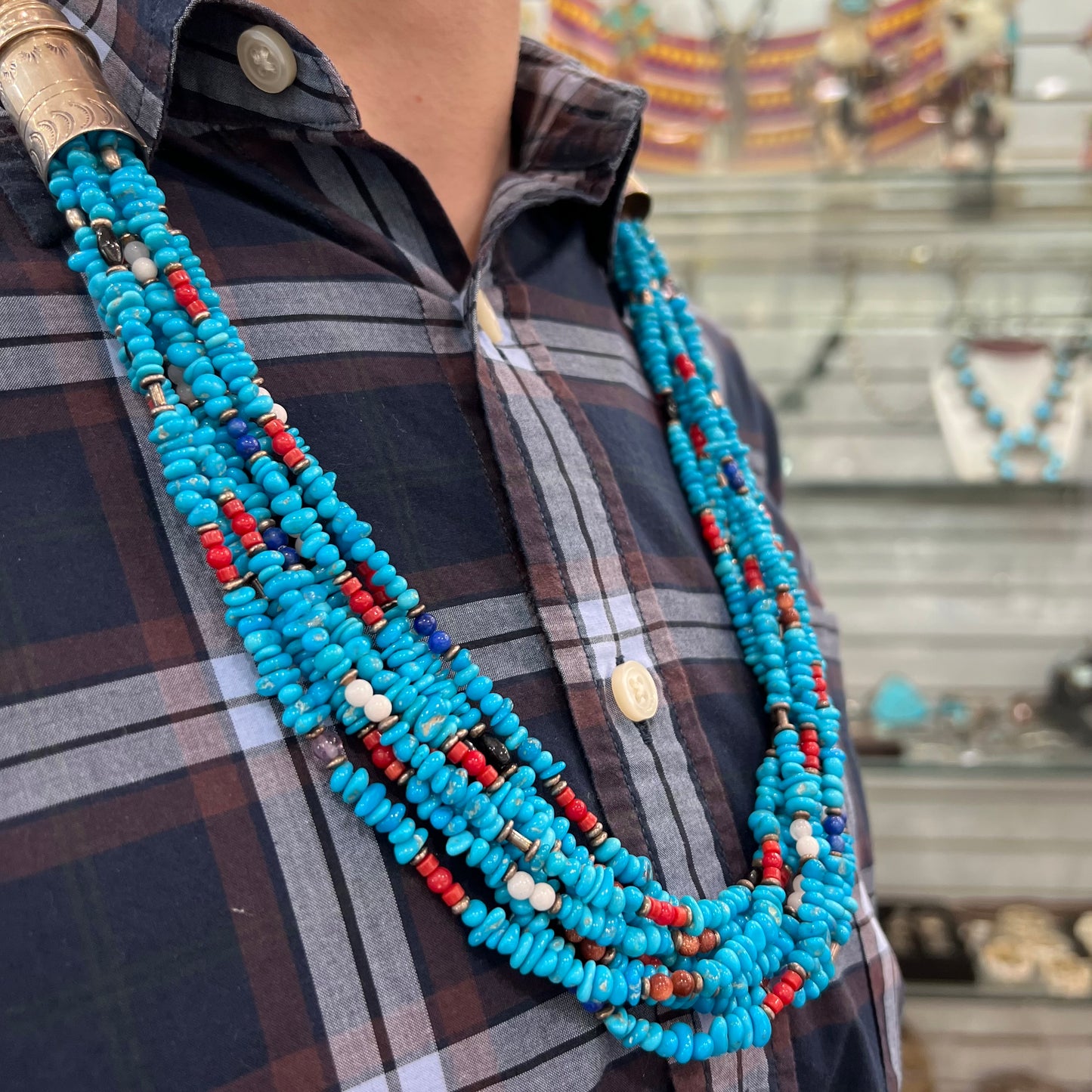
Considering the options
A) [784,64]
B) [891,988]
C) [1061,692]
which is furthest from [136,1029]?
[784,64]

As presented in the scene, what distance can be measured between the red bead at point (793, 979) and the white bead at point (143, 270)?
52 cm

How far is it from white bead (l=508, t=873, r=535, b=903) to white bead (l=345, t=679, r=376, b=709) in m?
0.12

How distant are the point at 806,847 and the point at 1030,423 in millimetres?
1135

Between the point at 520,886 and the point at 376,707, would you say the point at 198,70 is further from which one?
the point at 520,886

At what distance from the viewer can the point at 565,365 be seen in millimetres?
615

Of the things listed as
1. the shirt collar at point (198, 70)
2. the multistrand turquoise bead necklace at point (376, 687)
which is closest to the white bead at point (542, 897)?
the multistrand turquoise bead necklace at point (376, 687)

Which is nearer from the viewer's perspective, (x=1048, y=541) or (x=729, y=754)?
(x=729, y=754)

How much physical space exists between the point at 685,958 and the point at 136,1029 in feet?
0.91

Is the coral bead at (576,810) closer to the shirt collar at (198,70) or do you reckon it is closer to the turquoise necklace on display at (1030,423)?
the shirt collar at (198,70)

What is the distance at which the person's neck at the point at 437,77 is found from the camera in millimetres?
539

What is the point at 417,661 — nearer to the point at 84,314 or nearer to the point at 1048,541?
the point at 84,314

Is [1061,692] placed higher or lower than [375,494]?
lower

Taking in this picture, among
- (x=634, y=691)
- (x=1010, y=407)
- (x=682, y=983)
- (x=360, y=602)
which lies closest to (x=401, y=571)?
(x=360, y=602)

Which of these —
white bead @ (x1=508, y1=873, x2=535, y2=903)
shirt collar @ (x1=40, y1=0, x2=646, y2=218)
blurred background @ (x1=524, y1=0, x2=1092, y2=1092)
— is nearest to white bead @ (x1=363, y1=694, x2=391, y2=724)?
white bead @ (x1=508, y1=873, x2=535, y2=903)
